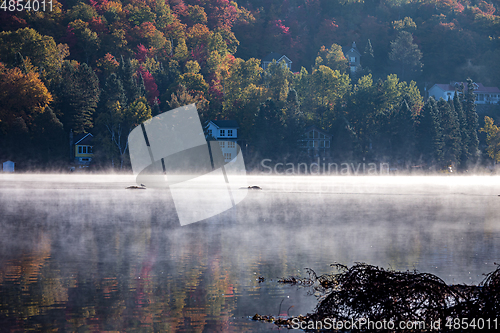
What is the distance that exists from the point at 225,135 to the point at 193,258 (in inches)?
4535

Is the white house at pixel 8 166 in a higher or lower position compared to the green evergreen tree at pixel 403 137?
lower

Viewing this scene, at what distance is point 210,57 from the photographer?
163 m

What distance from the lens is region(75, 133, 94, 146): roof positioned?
12325 centimetres

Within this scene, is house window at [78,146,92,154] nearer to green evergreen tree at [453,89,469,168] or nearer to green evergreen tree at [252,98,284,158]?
green evergreen tree at [252,98,284,158]

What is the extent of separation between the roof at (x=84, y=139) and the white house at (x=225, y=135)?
25.6 m

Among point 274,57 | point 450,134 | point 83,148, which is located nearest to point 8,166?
point 83,148

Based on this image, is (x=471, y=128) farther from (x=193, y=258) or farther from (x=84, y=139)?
(x=193, y=258)

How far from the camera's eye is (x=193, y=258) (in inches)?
809

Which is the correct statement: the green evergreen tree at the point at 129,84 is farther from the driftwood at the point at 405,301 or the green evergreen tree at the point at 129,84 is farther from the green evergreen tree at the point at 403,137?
the driftwood at the point at 405,301

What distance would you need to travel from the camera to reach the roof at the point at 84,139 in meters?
123

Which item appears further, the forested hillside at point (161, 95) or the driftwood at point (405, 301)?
the forested hillside at point (161, 95)

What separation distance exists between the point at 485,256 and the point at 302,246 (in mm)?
6929

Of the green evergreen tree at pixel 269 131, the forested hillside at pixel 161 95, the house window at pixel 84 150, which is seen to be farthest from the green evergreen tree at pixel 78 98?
the green evergreen tree at pixel 269 131

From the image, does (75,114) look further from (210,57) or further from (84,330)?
(84,330)
